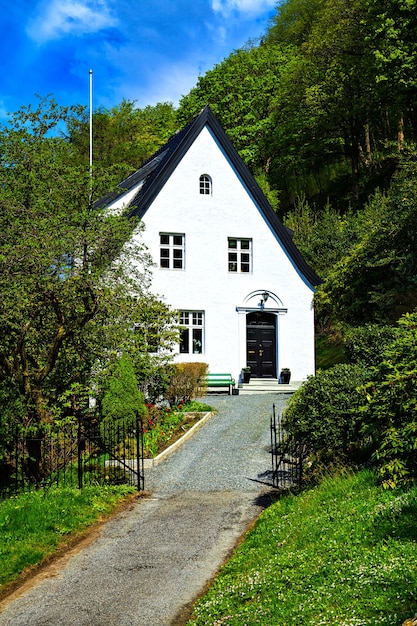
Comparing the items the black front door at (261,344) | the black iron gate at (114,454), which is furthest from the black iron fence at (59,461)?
the black front door at (261,344)

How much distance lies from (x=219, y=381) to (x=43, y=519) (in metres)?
15.6

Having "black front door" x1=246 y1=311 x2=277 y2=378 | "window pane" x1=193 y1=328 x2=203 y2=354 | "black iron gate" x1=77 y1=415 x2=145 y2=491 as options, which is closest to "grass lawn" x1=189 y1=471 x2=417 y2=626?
"black iron gate" x1=77 y1=415 x2=145 y2=491

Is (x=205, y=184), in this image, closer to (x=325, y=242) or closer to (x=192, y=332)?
(x=192, y=332)

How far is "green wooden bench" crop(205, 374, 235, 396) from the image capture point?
2548 cm

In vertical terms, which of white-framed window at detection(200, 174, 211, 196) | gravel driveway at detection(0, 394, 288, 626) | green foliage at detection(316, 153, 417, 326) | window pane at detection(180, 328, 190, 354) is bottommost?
gravel driveway at detection(0, 394, 288, 626)

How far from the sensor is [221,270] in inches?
1067

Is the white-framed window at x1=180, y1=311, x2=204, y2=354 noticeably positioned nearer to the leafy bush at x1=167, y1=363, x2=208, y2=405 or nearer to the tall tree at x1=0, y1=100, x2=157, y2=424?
the leafy bush at x1=167, y1=363, x2=208, y2=405

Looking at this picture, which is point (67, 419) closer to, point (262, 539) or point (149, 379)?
point (262, 539)

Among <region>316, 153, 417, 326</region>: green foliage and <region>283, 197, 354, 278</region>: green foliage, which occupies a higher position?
<region>283, 197, 354, 278</region>: green foliage

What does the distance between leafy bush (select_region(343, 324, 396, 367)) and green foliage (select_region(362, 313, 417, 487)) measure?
432 cm

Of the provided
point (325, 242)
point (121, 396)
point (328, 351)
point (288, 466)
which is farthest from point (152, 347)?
point (325, 242)

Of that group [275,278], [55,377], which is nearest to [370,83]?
[275,278]

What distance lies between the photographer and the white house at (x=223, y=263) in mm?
26500

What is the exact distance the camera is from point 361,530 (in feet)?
24.4
